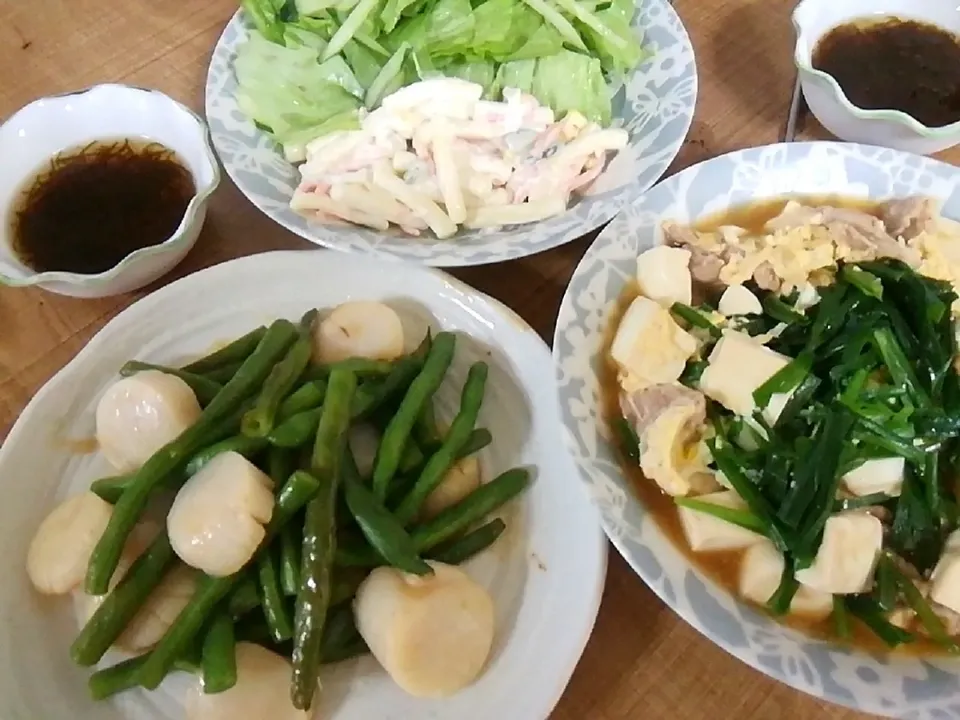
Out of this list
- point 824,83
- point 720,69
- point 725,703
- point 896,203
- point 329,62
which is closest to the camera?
point 725,703

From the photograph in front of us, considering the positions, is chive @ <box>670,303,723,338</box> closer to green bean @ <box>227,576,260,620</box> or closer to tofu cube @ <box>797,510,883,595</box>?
tofu cube @ <box>797,510,883,595</box>

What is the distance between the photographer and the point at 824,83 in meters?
1.64

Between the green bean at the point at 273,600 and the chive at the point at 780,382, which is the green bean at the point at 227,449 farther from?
the chive at the point at 780,382

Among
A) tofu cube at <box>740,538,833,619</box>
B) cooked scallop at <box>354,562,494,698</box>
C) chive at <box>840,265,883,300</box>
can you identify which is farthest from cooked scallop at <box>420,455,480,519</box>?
chive at <box>840,265,883,300</box>

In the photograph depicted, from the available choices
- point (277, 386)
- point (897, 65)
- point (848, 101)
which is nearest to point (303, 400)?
point (277, 386)

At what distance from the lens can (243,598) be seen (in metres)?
1.23

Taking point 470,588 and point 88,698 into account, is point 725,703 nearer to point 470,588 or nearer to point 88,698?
point 470,588

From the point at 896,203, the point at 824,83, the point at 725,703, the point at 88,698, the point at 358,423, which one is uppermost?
the point at 824,83

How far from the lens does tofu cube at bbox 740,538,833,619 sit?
1.23 m

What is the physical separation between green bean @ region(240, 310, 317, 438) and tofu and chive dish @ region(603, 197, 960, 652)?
1.62ft

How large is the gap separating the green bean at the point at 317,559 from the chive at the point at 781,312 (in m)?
0.72

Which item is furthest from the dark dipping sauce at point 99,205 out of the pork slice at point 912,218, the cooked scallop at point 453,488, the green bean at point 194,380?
the pork slice at point 912,218

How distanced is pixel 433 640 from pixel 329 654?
0.54 feet

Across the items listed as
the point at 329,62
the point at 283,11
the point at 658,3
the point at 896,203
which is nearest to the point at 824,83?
the point at 896,203
